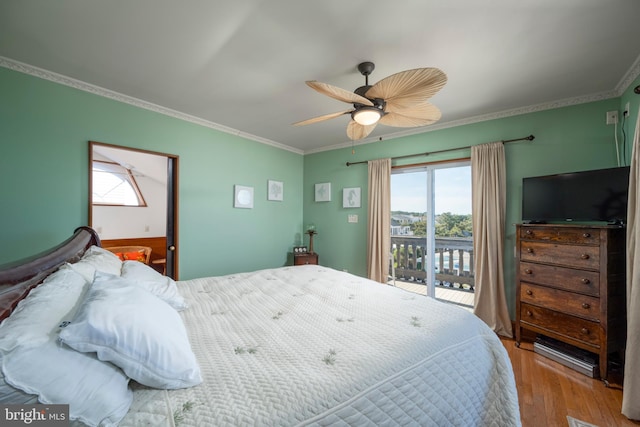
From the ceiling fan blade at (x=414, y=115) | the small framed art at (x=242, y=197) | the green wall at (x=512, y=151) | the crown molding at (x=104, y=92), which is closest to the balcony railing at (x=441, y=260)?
the green wall at (x=512, y=151)

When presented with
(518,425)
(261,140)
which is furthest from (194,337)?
(261,140)

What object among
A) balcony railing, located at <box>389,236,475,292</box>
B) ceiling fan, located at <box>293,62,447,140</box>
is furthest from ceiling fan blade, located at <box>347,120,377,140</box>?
balcony railing, located at <box>389,236,475,292</box>

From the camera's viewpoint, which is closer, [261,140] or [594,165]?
[594,165]

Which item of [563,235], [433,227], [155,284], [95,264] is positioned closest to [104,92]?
[95,264]

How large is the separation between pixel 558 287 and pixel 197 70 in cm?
375

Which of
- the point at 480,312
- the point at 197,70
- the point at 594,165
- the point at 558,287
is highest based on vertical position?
the point at 197,70

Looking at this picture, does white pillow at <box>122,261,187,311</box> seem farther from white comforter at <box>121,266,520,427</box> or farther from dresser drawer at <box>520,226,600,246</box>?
dresser drawer at <box>520,226,600,246</box>

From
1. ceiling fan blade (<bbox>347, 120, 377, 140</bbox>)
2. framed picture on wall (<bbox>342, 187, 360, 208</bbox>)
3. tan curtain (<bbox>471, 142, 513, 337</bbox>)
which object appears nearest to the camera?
ceiling fan blade (<bbox>347, 120, 377, 140</bbox>)

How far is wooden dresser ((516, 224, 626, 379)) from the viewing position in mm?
2080

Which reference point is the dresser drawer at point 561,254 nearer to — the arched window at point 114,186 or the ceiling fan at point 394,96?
the ceiling fan at point 394,96

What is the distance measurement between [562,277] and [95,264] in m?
3.52

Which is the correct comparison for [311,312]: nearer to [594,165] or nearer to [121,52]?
[121,52]

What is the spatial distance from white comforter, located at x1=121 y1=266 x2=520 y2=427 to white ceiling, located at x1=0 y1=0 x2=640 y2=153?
5.91 ft

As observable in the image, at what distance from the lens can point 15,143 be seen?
7.01 ft
